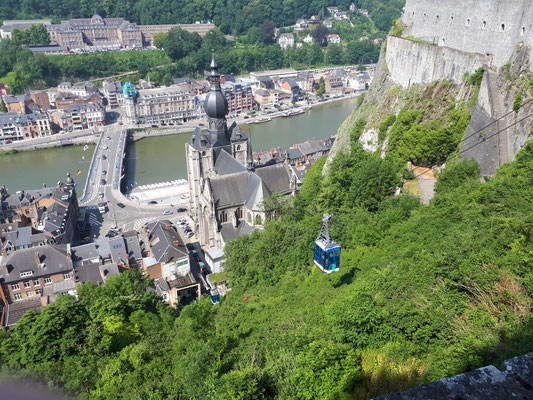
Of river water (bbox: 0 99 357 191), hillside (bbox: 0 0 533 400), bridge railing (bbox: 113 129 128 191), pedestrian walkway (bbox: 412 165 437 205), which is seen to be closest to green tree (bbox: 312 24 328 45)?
river water (bbox: 0 99 357 191)

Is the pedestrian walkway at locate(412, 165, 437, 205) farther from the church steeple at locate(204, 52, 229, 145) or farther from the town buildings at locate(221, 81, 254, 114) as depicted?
the town buildings at locate(221, 81, 254, 114)

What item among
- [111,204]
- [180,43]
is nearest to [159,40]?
[180,43]

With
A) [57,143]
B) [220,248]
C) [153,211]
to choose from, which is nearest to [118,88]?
[57,143]

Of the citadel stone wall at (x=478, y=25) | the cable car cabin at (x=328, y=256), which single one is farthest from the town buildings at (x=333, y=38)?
the cable car cabin at (x=328, y=256)

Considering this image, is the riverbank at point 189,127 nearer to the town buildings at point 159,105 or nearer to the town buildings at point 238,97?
the town buildings at point 159,105

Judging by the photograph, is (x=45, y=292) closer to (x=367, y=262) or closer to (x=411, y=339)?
(x=367, y=262)

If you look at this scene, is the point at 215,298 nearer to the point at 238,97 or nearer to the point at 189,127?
the point at 189,127
